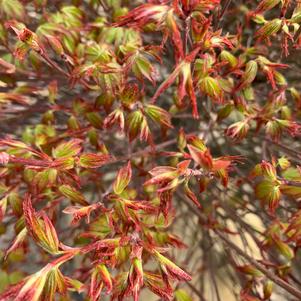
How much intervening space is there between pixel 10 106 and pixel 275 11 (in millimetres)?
784

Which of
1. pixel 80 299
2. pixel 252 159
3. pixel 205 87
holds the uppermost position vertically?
pixel 205 87

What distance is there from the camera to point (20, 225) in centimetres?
88

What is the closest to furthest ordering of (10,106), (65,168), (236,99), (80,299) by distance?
1. (65,168)
2. (236,99)
3. (80,299)
4. (10,106)

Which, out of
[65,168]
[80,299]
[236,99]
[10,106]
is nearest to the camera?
[65,168]

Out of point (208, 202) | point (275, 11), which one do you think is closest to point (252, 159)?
point (208, 202)

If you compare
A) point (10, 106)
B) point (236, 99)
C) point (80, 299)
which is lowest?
point (80, 299)

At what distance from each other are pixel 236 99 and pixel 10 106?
65cm

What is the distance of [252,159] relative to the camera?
1380 millimetres

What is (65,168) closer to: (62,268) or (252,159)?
(62,268)

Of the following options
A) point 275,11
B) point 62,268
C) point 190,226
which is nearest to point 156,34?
point 275,11

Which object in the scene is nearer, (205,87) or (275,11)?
(205,87)

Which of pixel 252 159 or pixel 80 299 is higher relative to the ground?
pixel 252 159

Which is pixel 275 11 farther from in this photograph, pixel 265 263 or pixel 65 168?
pixel 65 168

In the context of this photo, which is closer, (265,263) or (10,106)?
(265,263)
